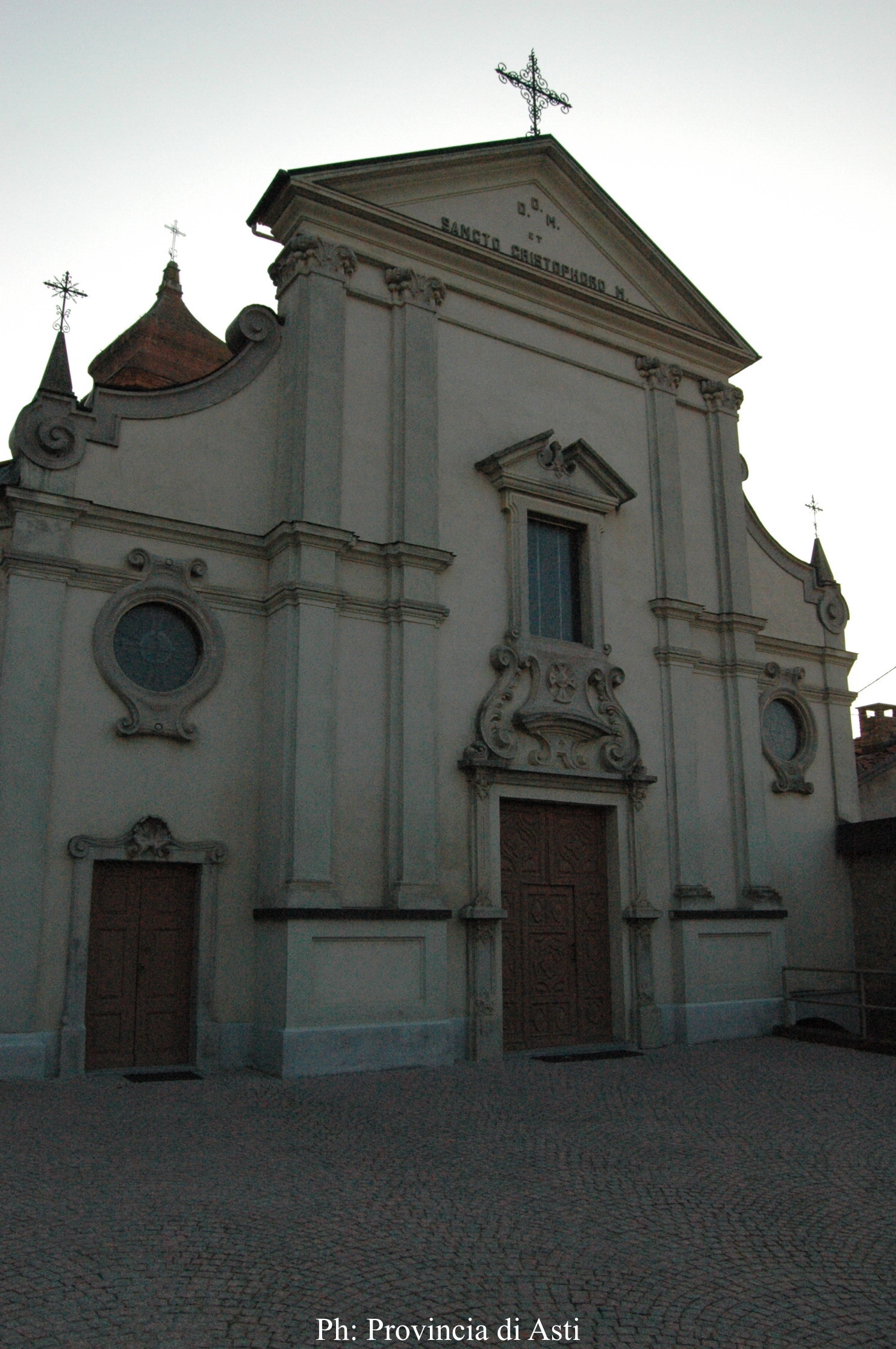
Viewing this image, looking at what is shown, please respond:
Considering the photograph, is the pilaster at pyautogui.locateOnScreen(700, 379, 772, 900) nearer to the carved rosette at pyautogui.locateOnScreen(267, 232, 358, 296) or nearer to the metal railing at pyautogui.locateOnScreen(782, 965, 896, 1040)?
the metal railing at pyautogui.locateOnScreen(782, 965, 896, 1040)

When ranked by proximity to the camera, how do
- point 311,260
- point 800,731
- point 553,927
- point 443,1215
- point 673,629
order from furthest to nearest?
point 800,731 → point 673,629 → point 553,927 → point 311,260 → point 443,1215

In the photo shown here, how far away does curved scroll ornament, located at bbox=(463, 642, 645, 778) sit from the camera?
13.0 meters

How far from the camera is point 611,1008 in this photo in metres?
13.4

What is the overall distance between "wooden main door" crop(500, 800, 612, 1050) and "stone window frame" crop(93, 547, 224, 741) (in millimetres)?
4003

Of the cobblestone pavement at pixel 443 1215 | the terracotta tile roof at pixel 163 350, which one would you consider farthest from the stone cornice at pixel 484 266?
the cobblestone pavement at pixel 443 1215

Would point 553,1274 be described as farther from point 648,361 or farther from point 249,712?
point 648,361

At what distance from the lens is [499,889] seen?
12.6 meters

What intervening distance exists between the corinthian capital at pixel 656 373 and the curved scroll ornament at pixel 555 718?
15.5 ft

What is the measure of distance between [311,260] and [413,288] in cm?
144

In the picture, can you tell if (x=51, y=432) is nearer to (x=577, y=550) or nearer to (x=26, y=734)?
(x=26, y=734)

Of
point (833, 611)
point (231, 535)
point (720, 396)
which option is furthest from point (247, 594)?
point (833, 611)

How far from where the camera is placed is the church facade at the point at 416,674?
10.9 m

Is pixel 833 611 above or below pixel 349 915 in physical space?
above

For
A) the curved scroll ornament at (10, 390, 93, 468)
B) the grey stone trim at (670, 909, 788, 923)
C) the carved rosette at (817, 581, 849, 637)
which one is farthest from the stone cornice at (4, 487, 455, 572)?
the carved rosette at (817, 581, 849, 637)
